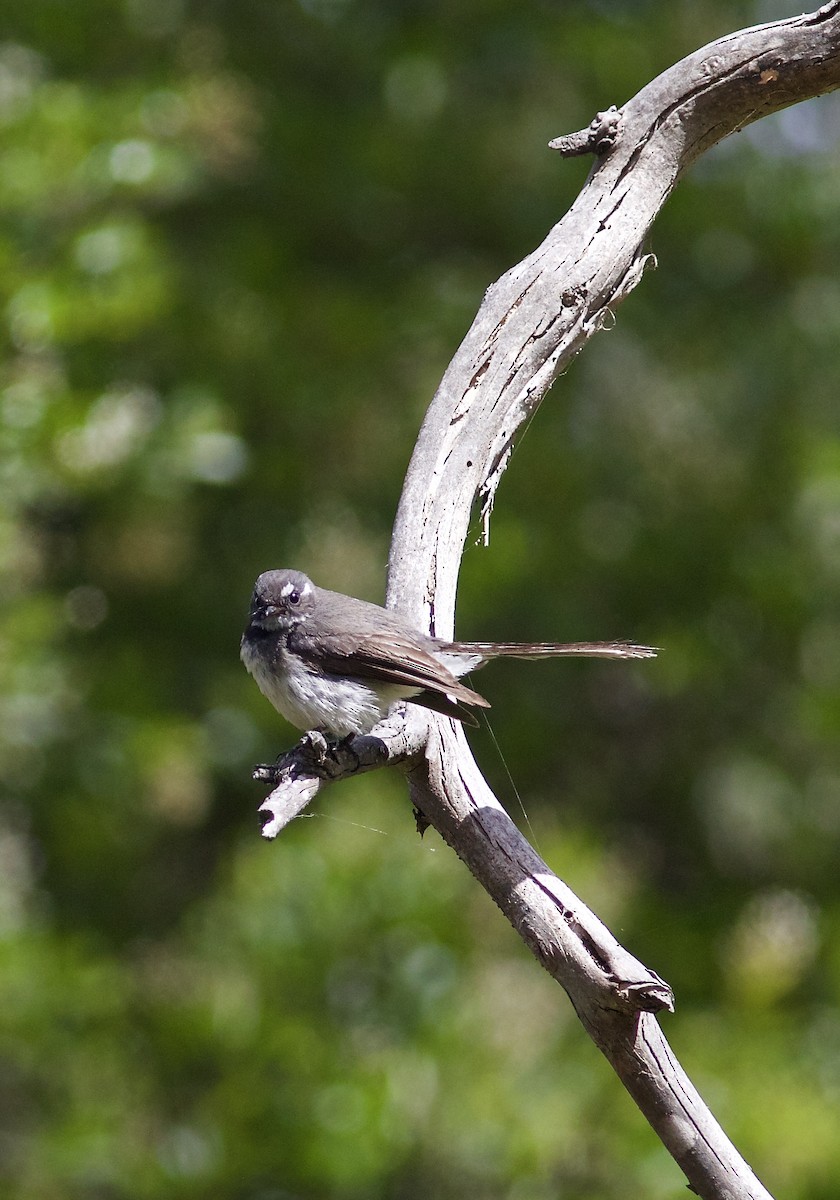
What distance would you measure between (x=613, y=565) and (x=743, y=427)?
82cm

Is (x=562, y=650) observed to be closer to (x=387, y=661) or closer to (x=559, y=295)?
(x=387, y=661)

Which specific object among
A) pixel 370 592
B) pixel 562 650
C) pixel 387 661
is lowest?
pixel 562 650

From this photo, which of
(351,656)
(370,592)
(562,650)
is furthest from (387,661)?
(370,592)

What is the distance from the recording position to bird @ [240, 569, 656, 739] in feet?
8.40

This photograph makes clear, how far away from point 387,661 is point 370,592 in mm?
2542

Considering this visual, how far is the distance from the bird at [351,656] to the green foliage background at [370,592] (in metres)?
1.53

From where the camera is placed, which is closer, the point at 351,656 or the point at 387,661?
the point at 387,661

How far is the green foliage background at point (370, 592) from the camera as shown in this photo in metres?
4.75

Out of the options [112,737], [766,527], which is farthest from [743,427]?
[112,737]

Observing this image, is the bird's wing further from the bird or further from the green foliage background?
the green foliage background

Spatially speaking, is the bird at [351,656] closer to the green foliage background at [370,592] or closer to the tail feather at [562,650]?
the tail feather at [562,650]

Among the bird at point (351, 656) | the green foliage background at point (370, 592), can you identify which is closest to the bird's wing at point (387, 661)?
the bird at point (351, 656)

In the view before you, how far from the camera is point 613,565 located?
21.4 ft

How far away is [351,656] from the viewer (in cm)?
290
